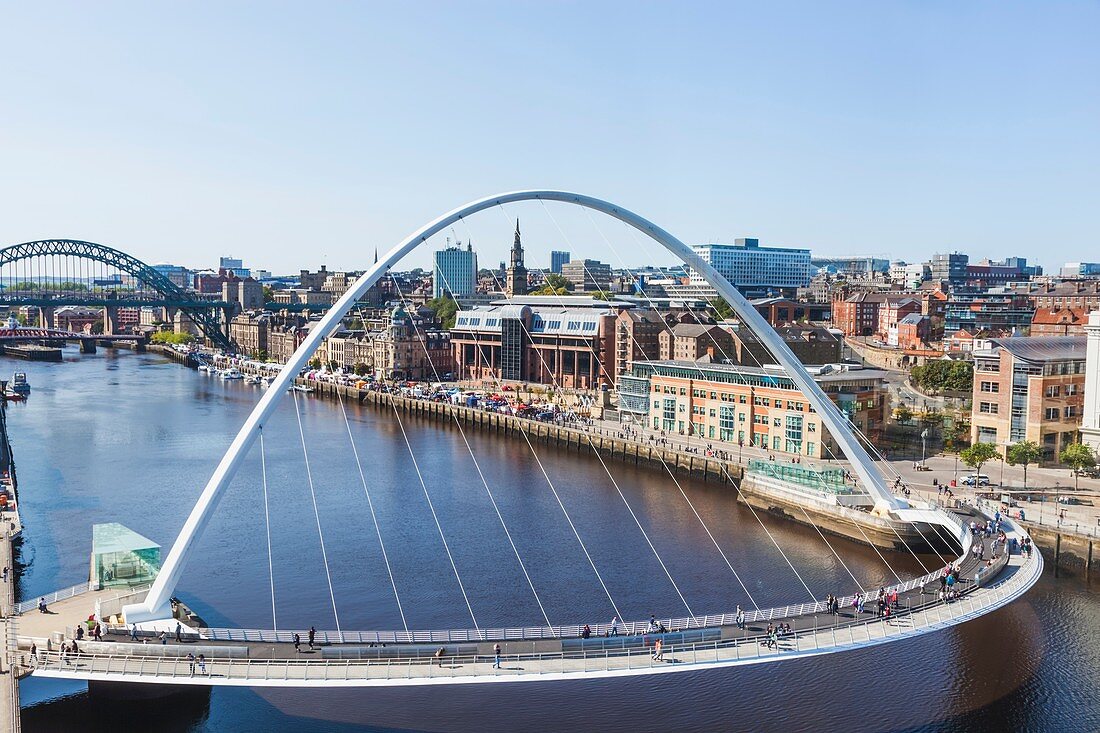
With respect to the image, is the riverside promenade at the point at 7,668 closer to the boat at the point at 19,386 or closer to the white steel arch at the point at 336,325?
the white steel arch at the point at 336,325

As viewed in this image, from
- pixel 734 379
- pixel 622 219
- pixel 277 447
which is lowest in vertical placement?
pixel 277 447

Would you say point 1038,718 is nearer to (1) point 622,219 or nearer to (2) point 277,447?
(1) point 622,219

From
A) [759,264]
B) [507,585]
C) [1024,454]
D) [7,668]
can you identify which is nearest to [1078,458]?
[1024,454]

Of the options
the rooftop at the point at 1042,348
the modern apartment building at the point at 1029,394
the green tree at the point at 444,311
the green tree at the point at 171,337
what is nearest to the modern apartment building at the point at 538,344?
the green tree at the point at 444,311

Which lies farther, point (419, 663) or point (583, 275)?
point (583, 275)

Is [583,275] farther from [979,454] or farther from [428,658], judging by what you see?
[428,658]

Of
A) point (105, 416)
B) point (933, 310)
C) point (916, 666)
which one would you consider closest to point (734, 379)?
point (916, 666)
